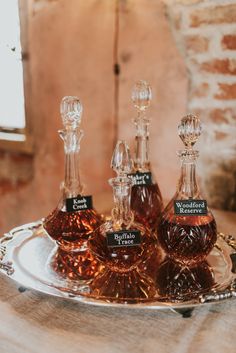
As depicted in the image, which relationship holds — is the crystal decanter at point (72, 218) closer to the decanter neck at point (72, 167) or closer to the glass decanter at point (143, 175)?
the decanter neck at point (72, 167)

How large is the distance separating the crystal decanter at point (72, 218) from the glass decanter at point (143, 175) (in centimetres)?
10

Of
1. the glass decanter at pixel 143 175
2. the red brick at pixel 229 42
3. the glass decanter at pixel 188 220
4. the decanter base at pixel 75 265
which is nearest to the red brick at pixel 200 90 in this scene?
the red brick at pixel 229 42

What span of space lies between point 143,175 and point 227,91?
0.41 meters

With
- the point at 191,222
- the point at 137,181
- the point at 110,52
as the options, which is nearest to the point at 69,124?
the point at 137,181

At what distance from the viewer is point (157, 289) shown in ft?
2.33

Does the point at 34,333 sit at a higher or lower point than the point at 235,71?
lower

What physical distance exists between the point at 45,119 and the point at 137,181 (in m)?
0.67

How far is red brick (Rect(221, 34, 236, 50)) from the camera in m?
1.12

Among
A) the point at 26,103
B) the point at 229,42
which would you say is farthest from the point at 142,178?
the point at 26,103

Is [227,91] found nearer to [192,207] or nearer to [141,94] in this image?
[141,94]

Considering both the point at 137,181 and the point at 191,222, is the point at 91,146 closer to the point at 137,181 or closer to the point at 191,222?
the point at 137,181

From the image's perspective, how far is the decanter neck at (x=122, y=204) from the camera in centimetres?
75

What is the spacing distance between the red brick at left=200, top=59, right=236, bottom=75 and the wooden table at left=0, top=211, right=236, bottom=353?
2.15ft

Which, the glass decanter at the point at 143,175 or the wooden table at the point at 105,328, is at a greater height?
the glass decanter at the point at 143,175
